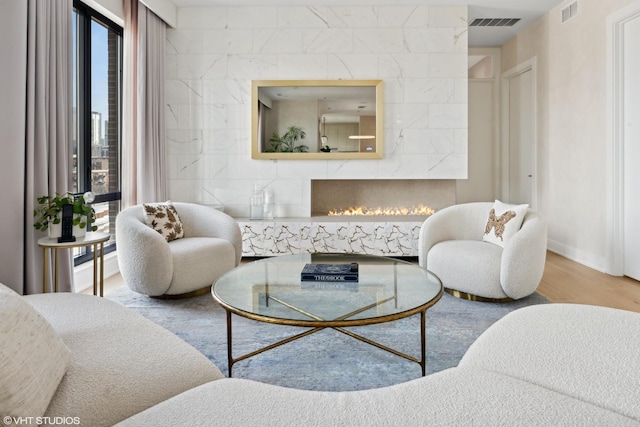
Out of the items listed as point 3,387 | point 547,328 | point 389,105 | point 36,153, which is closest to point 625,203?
point 389,105

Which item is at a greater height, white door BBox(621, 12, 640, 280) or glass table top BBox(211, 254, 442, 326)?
white door BBox(621, 12, 640, 280)

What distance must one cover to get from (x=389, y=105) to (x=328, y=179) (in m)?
1.05

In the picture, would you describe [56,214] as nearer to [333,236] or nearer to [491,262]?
[333,236]

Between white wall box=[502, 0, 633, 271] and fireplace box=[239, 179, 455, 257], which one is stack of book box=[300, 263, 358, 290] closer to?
fireplace box=[239, 179, 455, 257]

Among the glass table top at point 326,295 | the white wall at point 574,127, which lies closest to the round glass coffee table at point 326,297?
the glass table top at point 326,295

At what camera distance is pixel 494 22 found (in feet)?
16.4

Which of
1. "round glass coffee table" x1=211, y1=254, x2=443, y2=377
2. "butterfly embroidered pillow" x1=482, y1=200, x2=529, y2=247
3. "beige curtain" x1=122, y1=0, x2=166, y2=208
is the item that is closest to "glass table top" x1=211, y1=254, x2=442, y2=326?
"round glass coffee table" x1=211, y1=254, x2=443, y2=377

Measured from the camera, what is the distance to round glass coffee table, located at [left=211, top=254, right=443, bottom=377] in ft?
5.23

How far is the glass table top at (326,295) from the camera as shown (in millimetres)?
1597

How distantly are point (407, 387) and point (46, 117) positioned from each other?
2.86 meters

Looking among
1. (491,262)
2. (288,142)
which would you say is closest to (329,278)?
(491,262)

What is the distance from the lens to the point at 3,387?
0.74 m

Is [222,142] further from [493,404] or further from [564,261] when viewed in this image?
[493,404]

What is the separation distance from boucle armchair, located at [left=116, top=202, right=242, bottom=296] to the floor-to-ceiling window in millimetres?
794
